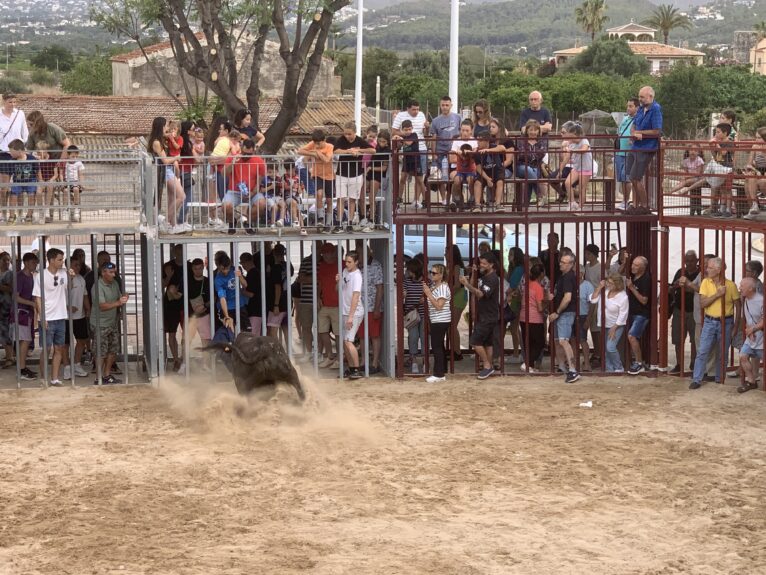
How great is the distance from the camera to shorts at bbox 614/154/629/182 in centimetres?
1902

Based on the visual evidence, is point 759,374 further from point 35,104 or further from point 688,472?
point 35,104

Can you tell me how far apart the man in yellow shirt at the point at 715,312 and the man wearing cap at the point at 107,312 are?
8.38 m

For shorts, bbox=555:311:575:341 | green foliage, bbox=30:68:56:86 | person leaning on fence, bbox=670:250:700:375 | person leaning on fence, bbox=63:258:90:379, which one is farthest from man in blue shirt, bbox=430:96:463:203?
green foliage, bbox=30:68:56:86

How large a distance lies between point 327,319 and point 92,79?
170 feet

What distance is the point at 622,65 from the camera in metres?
90.7

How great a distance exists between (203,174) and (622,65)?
76.3 m

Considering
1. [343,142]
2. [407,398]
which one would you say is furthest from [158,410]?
[343,142]

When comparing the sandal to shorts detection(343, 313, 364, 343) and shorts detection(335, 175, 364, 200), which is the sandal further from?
A: shorts detection(335, 175, 364, 200)

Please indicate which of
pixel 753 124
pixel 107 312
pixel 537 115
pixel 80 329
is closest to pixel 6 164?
pixel 107 312

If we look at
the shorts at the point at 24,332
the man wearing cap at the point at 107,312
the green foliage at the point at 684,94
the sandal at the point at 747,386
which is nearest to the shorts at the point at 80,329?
the man wearing cap at the point at 107,312

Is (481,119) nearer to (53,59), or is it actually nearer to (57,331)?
(57,331)

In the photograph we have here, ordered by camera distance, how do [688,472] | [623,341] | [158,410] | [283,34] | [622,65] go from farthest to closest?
1. [622,65]
2. [283,34]
3. [623,341]
4. [158,410]
5. [688,472]

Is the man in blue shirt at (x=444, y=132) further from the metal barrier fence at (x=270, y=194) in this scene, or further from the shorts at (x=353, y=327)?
the shorts at (x=353, y=327)

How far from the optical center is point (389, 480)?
13625 mm
